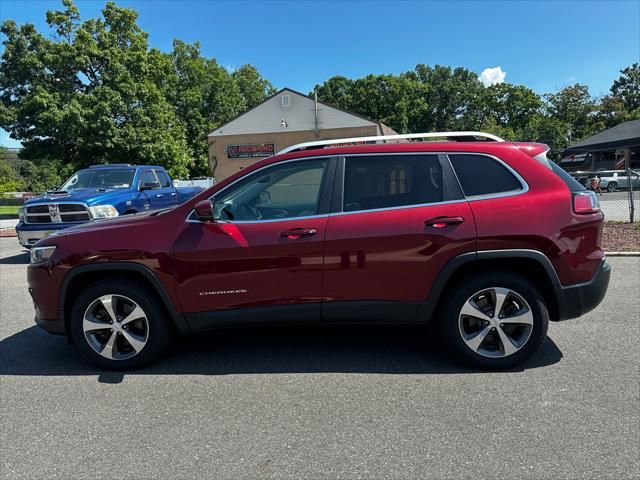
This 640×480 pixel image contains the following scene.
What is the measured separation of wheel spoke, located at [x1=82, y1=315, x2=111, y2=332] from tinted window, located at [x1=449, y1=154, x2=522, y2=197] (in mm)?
3203

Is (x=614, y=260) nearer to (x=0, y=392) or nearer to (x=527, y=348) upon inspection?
(x=527, y=348)

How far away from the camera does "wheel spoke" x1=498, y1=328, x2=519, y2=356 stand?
354 cm

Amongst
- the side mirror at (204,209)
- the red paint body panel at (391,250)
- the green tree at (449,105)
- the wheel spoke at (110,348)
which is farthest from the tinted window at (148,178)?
the green tree at (449,105)

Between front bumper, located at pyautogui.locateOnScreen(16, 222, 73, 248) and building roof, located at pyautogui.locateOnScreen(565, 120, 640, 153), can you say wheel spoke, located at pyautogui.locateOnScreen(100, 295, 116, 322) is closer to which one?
front bumper, located at pyautogui.locateOnScreen(16, 222, 73, 248)

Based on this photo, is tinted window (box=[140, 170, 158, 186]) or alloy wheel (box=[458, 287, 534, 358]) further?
Answer: tinted window (box=[140, 170, 158, 186])

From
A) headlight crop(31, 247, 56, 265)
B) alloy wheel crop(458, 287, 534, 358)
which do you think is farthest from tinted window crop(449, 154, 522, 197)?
headlight crop(31, 247, 56, 265)

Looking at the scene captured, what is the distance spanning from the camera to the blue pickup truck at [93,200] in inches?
320

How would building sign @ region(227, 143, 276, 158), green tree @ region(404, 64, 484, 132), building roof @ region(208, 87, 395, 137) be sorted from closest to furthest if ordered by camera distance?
building roof @ region(208, 87, 395, 137)
building sign @ region(227, 143, 276, 158)
green tree @ region(404, 64, 484, 132)

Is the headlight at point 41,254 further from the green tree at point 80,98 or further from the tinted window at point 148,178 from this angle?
the green tree at point 80,98

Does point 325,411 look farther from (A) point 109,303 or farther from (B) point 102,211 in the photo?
(B) point 102,211

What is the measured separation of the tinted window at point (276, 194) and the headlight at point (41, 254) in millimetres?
1515

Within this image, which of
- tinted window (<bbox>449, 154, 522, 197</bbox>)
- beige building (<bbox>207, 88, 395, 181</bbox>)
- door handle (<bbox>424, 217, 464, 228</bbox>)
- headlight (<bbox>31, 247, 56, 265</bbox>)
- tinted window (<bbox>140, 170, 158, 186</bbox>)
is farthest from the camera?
beige building (<bbox>207, 88, 395, 181</bbox>)

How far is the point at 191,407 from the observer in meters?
3.16

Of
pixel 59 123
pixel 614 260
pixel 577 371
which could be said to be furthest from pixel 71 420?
pixel 59 123
